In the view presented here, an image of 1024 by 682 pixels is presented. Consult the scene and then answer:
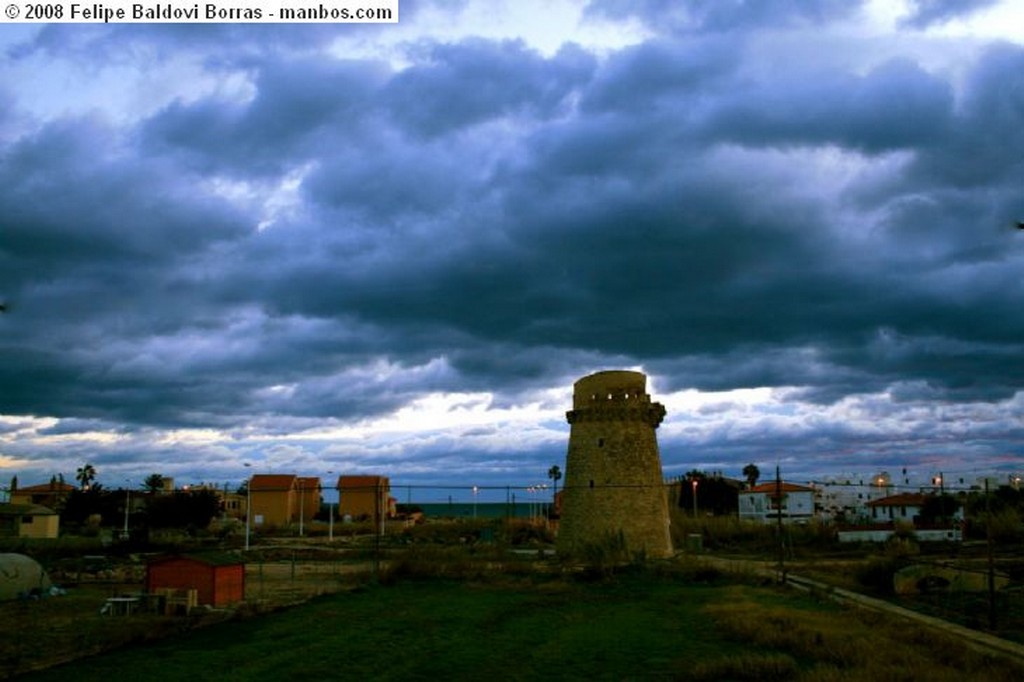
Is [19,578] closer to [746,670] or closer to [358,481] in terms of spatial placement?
[746,670]

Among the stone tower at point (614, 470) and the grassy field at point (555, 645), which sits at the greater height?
the stone tower at point (614, 470)

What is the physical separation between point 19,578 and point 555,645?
2006 centimetres

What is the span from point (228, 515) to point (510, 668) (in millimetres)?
90329

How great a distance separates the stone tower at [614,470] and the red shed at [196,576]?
1867 centimetres

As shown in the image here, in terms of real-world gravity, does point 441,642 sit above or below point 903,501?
above

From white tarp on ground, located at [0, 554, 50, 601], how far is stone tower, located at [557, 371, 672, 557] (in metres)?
22.7

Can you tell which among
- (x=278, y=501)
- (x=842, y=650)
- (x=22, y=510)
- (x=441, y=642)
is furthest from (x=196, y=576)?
(x=278, y=501)

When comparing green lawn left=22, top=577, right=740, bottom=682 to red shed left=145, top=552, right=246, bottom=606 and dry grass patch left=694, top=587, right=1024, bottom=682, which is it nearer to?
dry grass patch left=694, top=587, right=1024, bottom=682

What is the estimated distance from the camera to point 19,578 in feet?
91.7

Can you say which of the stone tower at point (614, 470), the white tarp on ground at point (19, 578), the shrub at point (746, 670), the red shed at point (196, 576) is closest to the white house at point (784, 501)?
the stone tower at point (614, 470)

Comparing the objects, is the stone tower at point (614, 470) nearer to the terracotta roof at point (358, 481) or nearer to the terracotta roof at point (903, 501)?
the terracotta roof at point (358, 481)

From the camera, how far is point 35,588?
28.4 metres

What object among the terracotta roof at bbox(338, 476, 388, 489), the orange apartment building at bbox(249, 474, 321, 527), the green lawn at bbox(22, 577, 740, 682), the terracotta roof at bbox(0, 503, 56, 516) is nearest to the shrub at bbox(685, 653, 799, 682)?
the green lawn at bbox(22, 577, 740, 682)

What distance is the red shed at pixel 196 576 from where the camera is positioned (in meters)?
25.2
